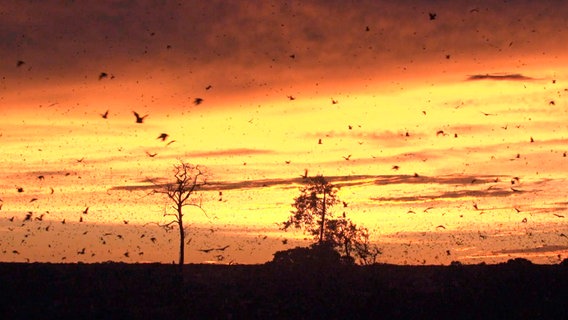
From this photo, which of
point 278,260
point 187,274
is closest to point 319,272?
point 278,260

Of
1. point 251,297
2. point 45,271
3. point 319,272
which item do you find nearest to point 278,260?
point 319,272

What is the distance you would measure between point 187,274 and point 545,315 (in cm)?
4189

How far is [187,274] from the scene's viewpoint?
336 ft

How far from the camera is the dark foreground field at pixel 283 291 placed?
250 ft

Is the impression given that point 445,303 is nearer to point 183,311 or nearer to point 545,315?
point 545,315

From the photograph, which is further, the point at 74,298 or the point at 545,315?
the point at 74,298

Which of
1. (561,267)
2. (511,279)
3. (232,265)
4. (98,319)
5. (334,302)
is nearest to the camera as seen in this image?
(98,319)

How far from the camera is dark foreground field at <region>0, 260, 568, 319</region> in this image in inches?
3000

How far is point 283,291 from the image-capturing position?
288 feet

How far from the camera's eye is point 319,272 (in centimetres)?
9431

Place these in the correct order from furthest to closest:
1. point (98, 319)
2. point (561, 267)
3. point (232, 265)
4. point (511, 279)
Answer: point (232, 265), point (561, 267), point (511, 279), point (98, 319)

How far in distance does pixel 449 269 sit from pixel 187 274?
29384 millimetres

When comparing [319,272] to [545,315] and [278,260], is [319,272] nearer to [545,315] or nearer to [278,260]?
[278,260]

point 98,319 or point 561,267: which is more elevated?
point 561,267
